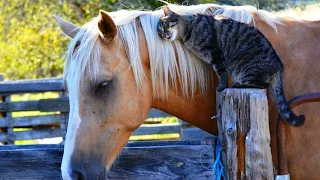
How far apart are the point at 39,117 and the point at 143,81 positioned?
7434mm

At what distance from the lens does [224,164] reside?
286 centimetres

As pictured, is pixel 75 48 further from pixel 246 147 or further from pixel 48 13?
pixel 48 13

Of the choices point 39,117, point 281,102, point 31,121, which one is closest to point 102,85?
point 281,102

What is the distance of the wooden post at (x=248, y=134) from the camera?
263 cm

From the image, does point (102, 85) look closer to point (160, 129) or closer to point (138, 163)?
point (138, 163)

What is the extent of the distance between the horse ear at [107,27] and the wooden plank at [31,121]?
7134 mm

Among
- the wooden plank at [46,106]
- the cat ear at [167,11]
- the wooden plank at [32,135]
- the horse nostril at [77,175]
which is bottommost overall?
the wooden plank at [32,135]

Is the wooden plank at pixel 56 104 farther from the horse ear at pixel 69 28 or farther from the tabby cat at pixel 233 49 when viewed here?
the tabby cat at pixel 233 49

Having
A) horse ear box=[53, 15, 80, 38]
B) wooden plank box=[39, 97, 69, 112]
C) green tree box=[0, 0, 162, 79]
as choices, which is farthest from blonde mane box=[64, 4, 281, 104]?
green tree box=[0, 0, 162, 79]

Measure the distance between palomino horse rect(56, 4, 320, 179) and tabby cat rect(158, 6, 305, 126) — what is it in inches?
3.0

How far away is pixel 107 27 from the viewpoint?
121 inches

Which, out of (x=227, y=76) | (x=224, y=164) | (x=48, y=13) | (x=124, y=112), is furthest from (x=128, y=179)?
(x=48, y=13)

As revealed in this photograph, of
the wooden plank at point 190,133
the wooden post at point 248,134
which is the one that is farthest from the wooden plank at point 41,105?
the wooden post at point 248,134

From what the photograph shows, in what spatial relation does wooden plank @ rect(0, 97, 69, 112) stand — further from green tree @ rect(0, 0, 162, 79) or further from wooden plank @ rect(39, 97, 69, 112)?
green tree @ rect(0, 0, 162, 79)
